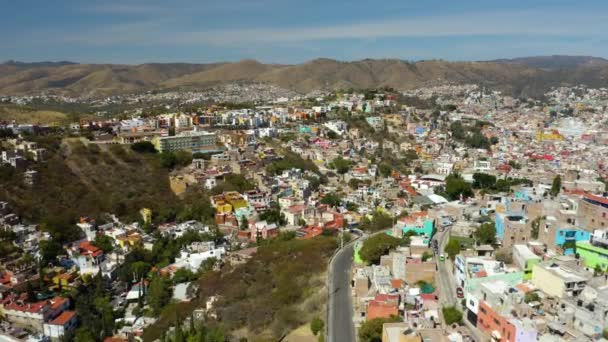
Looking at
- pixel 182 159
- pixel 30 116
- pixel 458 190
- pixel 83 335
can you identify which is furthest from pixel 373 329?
pixel 30 116

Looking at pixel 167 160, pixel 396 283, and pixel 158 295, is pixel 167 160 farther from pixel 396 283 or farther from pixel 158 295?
pixel 396 283

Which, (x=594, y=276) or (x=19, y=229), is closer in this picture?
(x=594, y=276)

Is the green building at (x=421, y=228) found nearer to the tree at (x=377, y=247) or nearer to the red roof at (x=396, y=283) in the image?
the tree at (x=377, y=247)

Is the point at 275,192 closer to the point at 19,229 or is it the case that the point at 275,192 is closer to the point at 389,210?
the point at 389,210

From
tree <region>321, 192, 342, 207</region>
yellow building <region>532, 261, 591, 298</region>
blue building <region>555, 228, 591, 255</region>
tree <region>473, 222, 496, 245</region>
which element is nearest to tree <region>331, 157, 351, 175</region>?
tree <region>321, 192, 342, 207</region>

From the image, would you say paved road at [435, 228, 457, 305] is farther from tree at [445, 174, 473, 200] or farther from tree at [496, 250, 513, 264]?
tree at [445, 174, 473, 200]

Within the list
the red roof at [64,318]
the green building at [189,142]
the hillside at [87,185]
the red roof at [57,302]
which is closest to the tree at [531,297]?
the red roof at [64,318]

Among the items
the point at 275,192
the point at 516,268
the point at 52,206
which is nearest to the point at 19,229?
the point at 52,206

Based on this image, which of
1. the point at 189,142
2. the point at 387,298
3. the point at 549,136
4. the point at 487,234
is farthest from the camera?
the point at 549,136
